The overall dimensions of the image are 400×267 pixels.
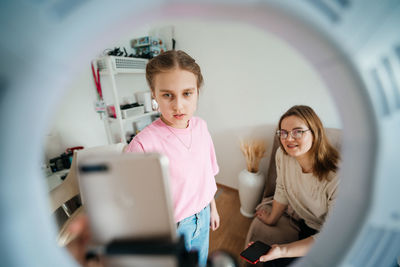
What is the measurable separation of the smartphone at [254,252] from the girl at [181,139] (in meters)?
0.23

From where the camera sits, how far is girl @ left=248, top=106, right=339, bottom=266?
32.1 inches

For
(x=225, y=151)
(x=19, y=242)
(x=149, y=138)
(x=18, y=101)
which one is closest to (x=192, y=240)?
(x=149, y=138)

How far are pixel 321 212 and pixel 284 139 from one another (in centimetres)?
42

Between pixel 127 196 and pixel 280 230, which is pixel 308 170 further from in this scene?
pixel 127 196

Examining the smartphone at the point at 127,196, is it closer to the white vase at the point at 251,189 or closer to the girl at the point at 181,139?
the girl at the point at 181,139

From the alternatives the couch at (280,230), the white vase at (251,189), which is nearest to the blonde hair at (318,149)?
the couch at (280,230)

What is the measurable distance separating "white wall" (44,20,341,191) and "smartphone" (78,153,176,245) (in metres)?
1.42

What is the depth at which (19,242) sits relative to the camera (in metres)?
0.22

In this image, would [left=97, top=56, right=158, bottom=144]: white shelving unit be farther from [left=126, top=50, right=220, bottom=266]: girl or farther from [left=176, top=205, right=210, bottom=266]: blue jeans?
[left=176, top=205, right=210, bottom=266]: blue jeans

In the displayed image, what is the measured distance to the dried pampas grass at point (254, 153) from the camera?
1.48 m

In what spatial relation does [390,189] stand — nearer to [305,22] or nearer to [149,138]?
[305,22]

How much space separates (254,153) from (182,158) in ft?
3.47

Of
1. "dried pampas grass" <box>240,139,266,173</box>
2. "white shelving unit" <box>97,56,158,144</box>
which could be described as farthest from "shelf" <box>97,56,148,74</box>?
"dried pampas grass" <box>240,139,266,173</box>

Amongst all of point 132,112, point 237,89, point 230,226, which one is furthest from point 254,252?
point 132,112
